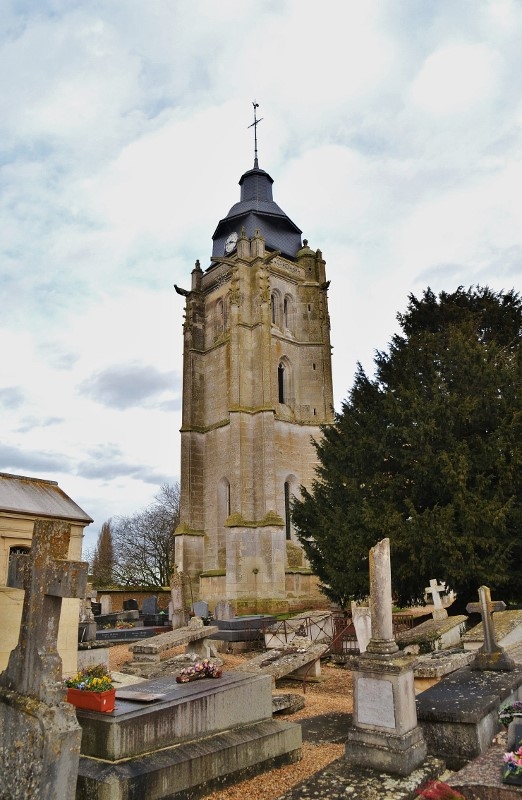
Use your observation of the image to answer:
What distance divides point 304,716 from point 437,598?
5.96 meters

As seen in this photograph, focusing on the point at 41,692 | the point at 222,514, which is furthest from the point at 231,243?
the point at 41,692

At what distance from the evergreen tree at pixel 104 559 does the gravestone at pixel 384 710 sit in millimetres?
34133

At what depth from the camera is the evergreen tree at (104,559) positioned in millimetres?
41438

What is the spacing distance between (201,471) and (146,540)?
64.0ft

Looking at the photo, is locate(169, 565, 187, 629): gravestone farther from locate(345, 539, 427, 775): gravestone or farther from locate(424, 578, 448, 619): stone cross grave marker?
locate(345, 539, 427, 775): gravestone

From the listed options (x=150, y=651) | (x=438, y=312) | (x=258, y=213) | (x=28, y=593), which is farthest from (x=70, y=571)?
(x=258, y=213)

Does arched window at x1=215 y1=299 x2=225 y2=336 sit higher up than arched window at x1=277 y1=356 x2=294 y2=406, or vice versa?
arched window at x1=215 y1=299 x2=225 y2=336

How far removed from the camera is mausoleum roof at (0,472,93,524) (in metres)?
9.63

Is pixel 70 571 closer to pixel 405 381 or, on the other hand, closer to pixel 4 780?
pixel 4 780

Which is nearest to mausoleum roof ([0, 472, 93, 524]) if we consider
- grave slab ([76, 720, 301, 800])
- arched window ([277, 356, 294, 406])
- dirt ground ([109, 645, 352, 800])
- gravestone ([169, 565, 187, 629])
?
dirt ground ([109, 645, 352, 800])

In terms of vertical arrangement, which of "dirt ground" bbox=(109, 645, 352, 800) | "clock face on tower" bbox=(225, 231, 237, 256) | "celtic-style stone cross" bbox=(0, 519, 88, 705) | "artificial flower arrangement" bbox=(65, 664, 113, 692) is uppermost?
"clock face on tower" bbox=(225, 231, 237, 256)

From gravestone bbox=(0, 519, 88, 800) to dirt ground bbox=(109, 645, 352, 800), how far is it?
199 centimetres

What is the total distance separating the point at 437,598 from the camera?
43.1ft

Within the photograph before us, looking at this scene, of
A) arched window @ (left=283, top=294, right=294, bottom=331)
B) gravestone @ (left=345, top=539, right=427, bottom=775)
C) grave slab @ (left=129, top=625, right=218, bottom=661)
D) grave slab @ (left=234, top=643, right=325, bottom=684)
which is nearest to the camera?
gravestone @ (left=345, top=539, right=427, bottom=775)
